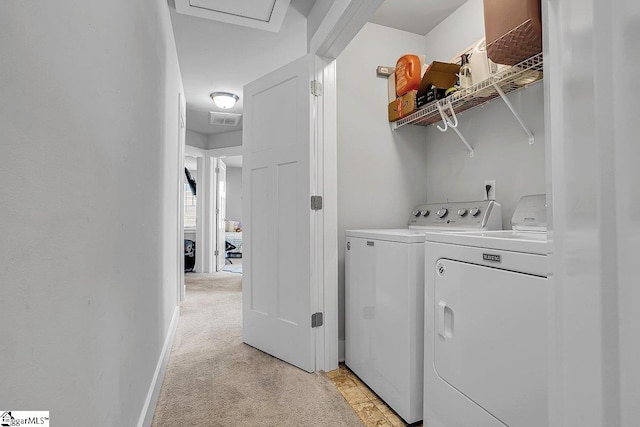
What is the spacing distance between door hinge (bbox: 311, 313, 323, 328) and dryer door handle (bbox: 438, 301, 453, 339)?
0.88 metres

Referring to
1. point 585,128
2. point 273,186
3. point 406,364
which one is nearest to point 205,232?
point 273,186

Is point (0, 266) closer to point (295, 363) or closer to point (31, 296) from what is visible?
point (31, 296)

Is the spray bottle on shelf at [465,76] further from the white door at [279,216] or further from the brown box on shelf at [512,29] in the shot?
the white door at [279,216]

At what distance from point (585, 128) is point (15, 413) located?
2.93ft

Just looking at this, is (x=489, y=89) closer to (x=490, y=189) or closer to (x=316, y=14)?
(x=490, y=189)

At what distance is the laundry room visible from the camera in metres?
2.04

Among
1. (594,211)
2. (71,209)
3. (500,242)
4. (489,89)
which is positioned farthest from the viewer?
(489,89)

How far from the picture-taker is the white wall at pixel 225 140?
5.67 metres

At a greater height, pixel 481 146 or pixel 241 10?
pixel 241 10

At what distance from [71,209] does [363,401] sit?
1.58 meters

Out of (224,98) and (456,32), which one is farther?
(224,98)

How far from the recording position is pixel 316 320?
6.79 feet

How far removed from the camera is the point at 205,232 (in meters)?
5.69

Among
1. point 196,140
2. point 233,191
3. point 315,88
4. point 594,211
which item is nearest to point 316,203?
point 315,88
